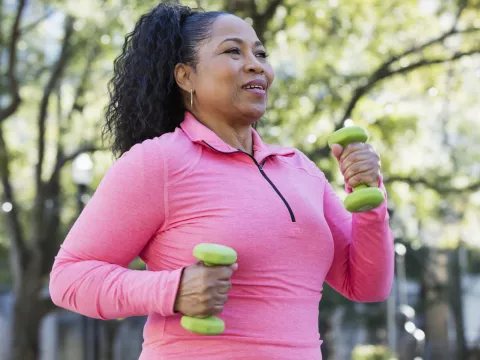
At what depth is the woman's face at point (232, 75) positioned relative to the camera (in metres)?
1.86

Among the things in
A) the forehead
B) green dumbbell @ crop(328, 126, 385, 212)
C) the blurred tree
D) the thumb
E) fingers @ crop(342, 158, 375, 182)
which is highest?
the blurred tree

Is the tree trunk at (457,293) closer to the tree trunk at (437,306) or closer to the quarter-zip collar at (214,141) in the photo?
the tree trunk at (437,306)

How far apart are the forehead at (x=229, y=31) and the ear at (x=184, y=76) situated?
0.09 metres

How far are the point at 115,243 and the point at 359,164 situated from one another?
1.82 ft

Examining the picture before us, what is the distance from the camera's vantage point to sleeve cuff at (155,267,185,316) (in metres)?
1.54

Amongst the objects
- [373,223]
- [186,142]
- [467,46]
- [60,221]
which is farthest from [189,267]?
[60,221]

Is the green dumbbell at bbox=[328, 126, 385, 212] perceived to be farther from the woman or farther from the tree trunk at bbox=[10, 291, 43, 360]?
the tree trunk at bbox=[10, 291, 43, 360]

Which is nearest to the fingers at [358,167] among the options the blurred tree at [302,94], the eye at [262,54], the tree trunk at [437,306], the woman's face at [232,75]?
the woman's face at [232,75]

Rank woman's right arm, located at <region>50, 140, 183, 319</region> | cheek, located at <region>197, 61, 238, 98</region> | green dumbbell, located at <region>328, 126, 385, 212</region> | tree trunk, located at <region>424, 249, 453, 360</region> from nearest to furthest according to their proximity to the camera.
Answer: woman's right arm, located at <region>50, 140, 183, 319</region> → green dumbbell, located at <region>328, 126, 385, 212</region> → cheek, located at <region>197, 61, 238, 98</region> → tree trunk, located at <region>424, 249, 453, 360</region>

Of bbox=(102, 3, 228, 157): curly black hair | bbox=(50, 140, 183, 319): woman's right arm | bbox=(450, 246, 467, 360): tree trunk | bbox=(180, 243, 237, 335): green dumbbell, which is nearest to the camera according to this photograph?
bbox=(180, 243, 237, 335): green dumbbell

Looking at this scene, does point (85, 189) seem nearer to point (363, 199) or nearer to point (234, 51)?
point (234, 51)

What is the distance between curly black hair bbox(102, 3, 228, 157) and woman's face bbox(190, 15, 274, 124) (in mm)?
35

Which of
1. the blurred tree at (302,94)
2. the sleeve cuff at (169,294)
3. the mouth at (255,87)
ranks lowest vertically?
the sleeve cuff at (169,294)

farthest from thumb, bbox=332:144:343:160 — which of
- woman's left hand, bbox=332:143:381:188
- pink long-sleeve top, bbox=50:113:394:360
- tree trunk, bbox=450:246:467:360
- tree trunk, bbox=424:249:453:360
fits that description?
tree trunk, bbox=450:246:467:360
